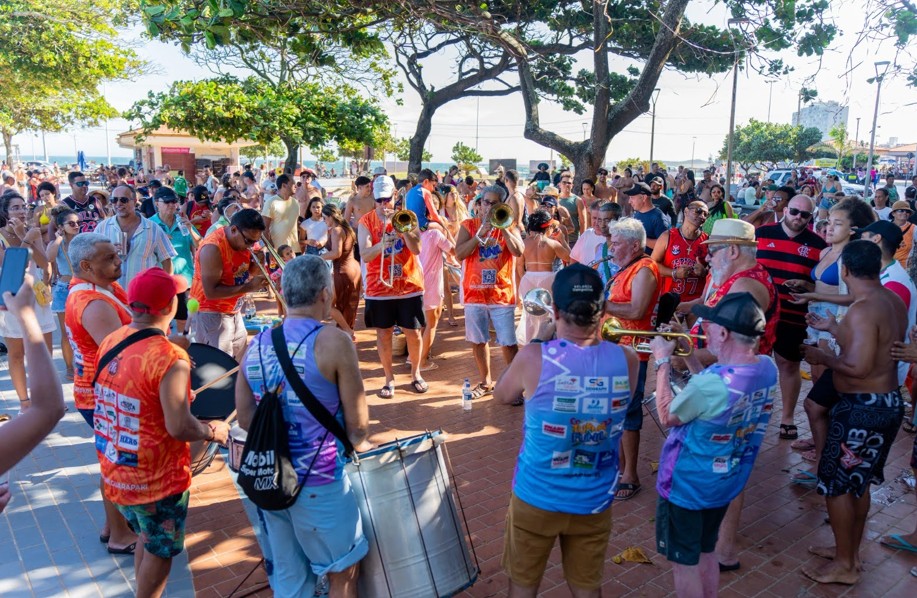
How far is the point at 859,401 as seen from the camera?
373 cm

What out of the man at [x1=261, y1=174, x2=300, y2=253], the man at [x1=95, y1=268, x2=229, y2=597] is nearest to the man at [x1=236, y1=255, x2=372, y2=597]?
the man at [x1=95, y1=268, x2=229, y2=597]

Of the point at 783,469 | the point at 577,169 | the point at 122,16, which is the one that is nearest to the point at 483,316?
the point at 783,469

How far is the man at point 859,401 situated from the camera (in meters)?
3.65

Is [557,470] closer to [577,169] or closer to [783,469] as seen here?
[783,469]

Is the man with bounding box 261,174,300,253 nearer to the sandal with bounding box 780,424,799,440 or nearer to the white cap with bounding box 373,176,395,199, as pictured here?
the white cap with bounding box 373,176,395,199

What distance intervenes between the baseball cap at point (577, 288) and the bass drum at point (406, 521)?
926mm

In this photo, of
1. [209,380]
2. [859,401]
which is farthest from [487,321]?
[859,401]

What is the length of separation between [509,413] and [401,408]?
1064mm

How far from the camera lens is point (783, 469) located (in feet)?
17.4

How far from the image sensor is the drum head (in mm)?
3930

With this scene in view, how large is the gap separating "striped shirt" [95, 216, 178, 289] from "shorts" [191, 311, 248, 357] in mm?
1165

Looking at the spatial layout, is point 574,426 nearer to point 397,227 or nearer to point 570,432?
point 570,432

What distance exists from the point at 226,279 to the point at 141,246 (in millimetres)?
1532

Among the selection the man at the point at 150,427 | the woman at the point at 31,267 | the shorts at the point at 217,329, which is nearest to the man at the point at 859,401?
the man at the point at 150,427
